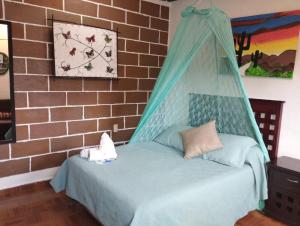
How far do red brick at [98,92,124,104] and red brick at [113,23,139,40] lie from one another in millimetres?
827

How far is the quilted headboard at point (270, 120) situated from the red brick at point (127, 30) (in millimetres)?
1962

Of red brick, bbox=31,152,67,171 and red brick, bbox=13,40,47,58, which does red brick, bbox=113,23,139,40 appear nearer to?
red brick, bbox=13,40,47,58

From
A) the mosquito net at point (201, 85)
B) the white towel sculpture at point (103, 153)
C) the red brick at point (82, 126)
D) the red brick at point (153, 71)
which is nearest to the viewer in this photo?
the white towel sculpture at point (103, 153)

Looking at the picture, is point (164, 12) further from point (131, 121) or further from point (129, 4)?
point (131, 121)

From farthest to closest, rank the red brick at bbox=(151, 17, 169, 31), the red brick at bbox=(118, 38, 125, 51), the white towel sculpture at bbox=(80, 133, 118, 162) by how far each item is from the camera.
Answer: the red brick at bbox=(151, 17, 169, 31), the red brick at bbox=(118, 38, 125, 51), the white towel sculpture at bbox=(80, 133, 118, 162)

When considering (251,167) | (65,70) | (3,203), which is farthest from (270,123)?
(3,203)

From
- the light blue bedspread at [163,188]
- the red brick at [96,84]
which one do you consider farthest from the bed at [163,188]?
the red brick at [96,84]

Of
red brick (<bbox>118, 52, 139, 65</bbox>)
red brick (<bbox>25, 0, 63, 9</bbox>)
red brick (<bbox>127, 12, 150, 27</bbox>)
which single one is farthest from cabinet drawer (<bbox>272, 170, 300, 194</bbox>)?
red brick (<bbox>25, 0, 63, 9</bbox>)

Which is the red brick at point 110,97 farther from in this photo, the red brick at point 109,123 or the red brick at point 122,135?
the red brick at point 122,135

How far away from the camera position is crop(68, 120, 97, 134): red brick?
3.40 meters

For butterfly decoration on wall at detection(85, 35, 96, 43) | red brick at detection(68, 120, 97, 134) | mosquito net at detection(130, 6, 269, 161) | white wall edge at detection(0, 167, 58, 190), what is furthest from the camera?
red brick at detection(68, 120, 97, 134)

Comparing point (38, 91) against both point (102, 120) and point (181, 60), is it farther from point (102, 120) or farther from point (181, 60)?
point (181, 60)

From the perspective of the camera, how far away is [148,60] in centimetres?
405

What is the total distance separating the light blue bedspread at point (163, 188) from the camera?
1.81 meters
